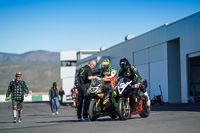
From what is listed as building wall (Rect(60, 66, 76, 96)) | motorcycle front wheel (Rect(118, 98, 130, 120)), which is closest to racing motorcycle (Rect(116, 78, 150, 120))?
motorcycle front wheel (Rect(118, 98, 130, 120))

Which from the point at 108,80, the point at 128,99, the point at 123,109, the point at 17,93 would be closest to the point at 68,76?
the point at 17,93

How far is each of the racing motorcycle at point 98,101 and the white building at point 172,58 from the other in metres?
15.5

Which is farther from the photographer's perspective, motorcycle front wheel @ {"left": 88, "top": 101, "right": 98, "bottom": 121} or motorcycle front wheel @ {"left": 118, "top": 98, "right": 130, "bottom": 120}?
motorcycle front wheel @ {"left": 88, "top": 101, "right": 98, "bottom": 121}

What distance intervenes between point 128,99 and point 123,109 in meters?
0.51

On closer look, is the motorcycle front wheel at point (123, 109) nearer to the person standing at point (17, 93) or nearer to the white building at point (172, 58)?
the person standing at point (17, 93)

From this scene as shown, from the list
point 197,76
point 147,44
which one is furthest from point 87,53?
point 197,76

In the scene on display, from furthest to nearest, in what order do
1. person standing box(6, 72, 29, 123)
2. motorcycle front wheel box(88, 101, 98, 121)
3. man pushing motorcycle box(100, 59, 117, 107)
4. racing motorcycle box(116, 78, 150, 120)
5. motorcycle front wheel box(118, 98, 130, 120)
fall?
person standing box(6, 72, 29, 123) → man pushing motorcycle box(100, 59, 117, 107) → motorcycle front wheel box(88, 101, 98, 121) → racing motorcycle box(116, 78, 150, 120) → motorcycle front wheel box(118, 98, 130, 120)

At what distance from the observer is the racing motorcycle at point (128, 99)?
1125 centimetres

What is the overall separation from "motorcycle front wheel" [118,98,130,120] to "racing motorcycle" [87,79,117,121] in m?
0.33

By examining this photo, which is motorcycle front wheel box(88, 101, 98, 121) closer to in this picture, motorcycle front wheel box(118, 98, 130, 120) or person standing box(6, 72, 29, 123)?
motorcycle front wheel box(118, 98, 130, 120)

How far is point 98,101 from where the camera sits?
38.0 feet

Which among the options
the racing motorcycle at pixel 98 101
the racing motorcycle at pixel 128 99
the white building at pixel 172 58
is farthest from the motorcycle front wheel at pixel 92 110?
the white building at pixel 172 58

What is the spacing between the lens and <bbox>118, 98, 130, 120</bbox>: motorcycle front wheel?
11.1 metres

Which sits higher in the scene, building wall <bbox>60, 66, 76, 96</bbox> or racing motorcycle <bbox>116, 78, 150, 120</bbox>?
building wall <bbox>60, 66, 76, 96</bbox>
